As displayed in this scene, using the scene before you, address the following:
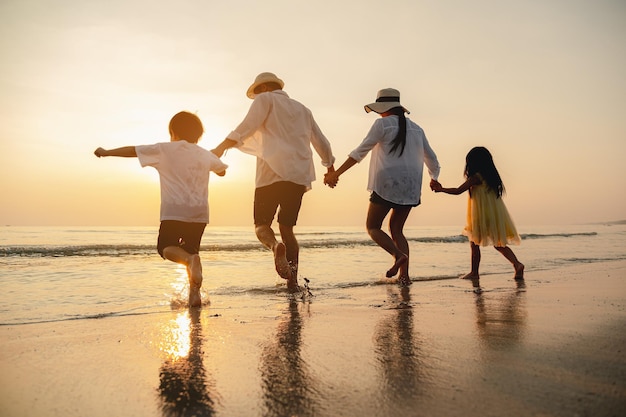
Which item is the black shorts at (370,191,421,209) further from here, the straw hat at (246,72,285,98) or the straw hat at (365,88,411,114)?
the straw hat at (246,72,285,98)

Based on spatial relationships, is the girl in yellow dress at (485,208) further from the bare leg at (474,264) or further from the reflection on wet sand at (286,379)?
the reflection on wet sand at (286,379)

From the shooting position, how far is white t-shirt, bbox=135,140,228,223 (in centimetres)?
459

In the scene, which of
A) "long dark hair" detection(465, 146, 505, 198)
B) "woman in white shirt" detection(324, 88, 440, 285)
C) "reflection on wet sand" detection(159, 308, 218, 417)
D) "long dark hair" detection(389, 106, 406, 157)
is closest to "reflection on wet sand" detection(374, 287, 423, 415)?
"reflection on wet sand" detection(159, 308, 218, 417)

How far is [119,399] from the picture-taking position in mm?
1728

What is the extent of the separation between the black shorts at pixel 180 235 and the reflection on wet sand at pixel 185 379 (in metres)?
1.77

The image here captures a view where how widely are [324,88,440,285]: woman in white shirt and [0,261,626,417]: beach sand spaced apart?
7.13 ft

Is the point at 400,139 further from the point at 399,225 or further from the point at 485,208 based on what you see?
the point at 485,208

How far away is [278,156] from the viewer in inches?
198

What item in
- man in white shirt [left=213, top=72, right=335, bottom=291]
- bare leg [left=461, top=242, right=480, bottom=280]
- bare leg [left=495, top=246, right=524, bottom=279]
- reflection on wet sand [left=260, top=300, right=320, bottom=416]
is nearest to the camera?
reflection on wet sand [left=260, top=300, right=320, bottom=416]

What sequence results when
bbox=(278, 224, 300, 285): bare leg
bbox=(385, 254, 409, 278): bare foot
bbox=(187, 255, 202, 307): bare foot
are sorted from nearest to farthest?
bbox=(187, 255, 202, 307): bare foot < bbox=(278, 224, 300, 285): bare leg < bbox=(385, 254, 409, 278): bare foot

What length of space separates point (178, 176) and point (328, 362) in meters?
3.00

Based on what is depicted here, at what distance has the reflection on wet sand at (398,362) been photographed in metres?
1.59

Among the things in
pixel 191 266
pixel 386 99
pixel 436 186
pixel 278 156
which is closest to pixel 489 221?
pixel 436 186

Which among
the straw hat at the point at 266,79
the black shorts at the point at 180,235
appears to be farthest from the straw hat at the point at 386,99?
the black shorts at the point at 180,235
